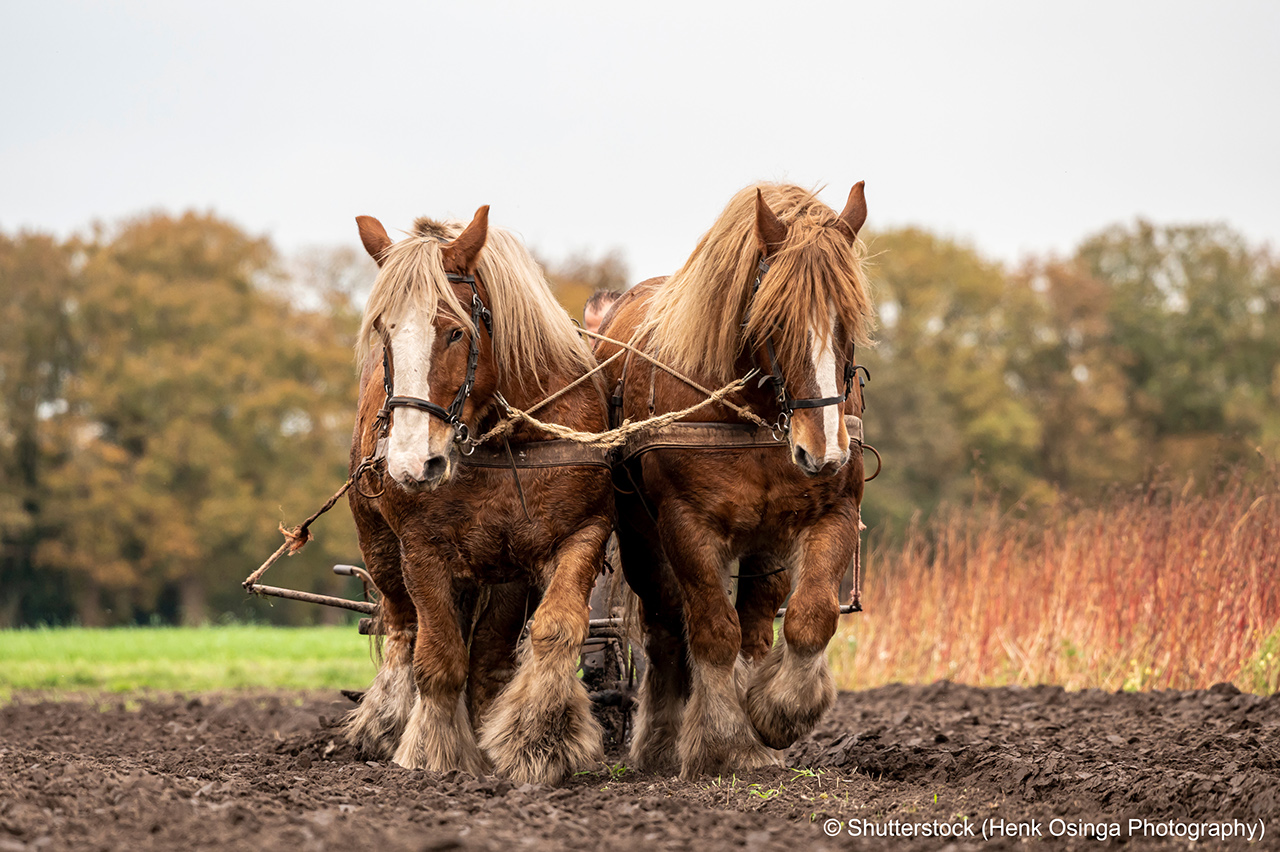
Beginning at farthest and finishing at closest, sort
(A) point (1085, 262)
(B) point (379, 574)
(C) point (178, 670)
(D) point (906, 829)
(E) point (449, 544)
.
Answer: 1. (A) point (1085, 262)
2. (C) point (178, 670)
3. (B) point (379, 574)
4. (E) point (449, 544)
5. (D) point (906, 829)

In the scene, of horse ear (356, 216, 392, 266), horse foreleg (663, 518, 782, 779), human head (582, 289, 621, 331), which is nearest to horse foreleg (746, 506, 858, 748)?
horse foreleg (663, 518, 782, 779)

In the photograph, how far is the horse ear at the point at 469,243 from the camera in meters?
4.66

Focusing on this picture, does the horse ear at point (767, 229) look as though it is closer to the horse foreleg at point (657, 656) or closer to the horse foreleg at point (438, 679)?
the horse foreleg at point (657, 656)

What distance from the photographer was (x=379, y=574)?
573cm

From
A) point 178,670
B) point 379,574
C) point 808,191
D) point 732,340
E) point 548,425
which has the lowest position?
point 178,670

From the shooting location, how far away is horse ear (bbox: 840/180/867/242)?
470 centimetres

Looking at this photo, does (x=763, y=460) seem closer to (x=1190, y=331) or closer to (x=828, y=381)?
(x=828, y=381)

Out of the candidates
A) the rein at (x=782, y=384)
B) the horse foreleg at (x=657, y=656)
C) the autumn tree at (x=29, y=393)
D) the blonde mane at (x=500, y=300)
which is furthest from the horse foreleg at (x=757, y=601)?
the autumn tree at (x=29, y=393)

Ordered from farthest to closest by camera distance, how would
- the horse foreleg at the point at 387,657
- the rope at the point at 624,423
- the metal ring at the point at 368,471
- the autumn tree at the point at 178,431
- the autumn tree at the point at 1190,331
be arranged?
the autumn tree at the point at 1190,331 < the autumn tree at the point at 178,431 < the horse foreleg at the point at 387,657 < the metal ring at the point at 368,471 < the rope at the point at 624,423

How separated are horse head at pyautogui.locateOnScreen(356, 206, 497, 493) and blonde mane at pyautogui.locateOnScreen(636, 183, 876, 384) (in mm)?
797

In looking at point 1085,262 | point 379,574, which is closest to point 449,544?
point 379,574

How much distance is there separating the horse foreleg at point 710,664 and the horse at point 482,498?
361 mm

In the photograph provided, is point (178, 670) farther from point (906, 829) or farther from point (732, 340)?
point (906, 829)

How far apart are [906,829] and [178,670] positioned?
973 cm
